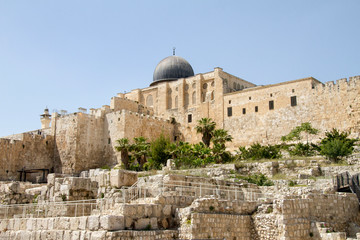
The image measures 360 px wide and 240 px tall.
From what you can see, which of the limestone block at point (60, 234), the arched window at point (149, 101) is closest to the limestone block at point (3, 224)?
the limestone block at point (60, 234)

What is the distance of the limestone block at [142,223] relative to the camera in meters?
10.6

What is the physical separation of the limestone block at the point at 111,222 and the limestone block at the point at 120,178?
16.0ft

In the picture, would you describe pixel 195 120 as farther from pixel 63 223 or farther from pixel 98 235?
pixel 98 235

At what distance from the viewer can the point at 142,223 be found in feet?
35.2

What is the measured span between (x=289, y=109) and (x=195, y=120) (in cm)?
958

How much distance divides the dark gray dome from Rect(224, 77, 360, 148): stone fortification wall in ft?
29.6

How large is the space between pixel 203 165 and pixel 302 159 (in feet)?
19.3

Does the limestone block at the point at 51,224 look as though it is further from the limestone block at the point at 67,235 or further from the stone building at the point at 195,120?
the stone building at the point at 195,120

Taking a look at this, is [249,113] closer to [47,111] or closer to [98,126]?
[98,126]

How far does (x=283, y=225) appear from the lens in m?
12.0

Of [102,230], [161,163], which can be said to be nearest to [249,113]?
[161,163]

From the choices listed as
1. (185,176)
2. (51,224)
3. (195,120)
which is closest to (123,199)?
(51,224)

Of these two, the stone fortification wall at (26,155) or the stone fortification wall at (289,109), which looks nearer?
the stone fortification wall at (289,109)

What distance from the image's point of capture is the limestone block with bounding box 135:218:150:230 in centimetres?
1060
